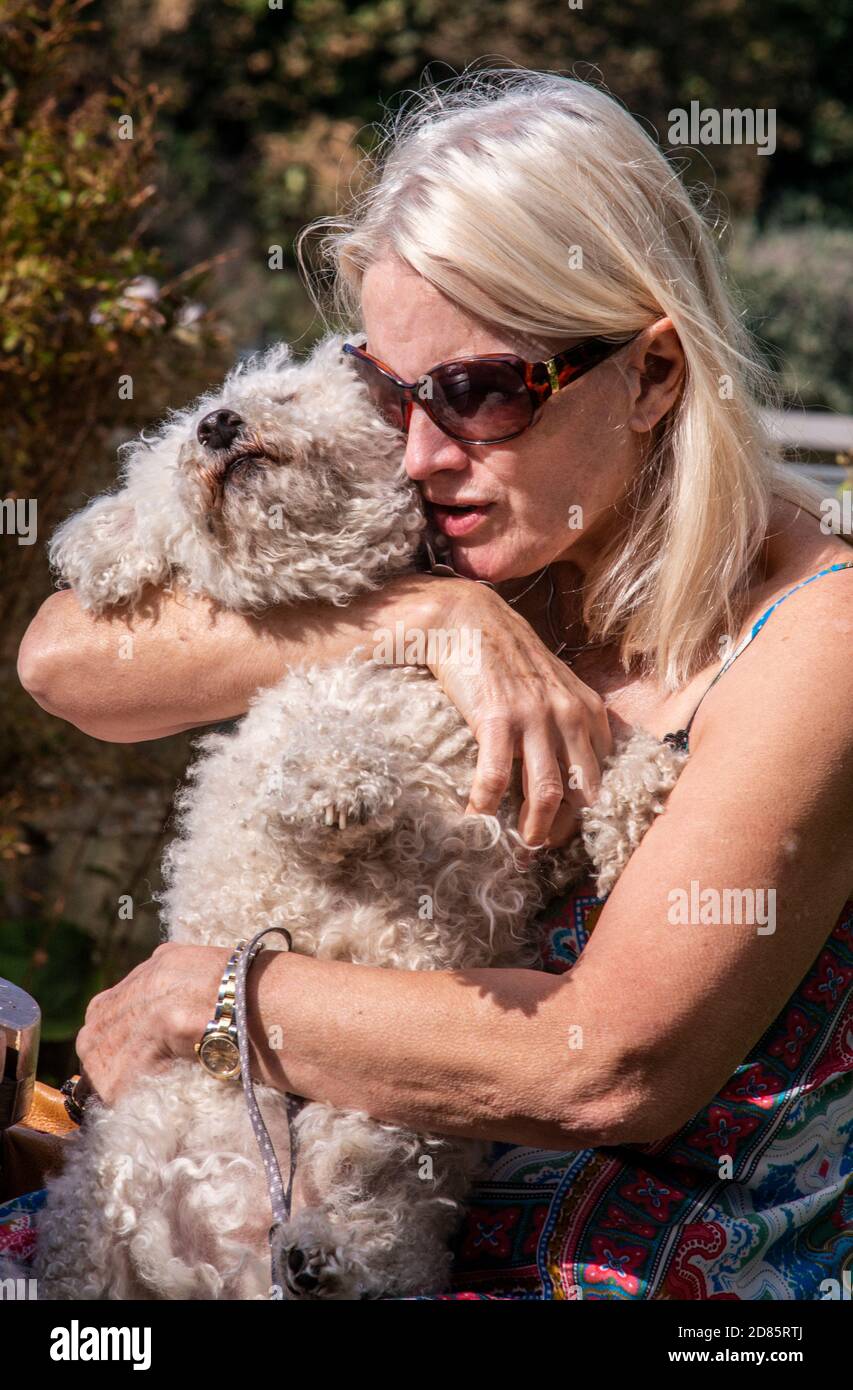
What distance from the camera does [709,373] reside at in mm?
2168

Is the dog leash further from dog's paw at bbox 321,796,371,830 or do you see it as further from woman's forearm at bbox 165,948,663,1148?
dog's paw at bbox 321,796,371,830

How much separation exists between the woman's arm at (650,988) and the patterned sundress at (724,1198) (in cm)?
12

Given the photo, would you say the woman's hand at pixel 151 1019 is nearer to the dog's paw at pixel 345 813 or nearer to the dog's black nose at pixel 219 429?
the dog's paw at pixel 345 813

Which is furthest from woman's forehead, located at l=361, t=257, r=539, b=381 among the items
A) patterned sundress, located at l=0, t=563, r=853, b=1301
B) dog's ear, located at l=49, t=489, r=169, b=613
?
patterned sundress, located at l=0, t=563, r=853, b=1301

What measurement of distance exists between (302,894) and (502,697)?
0.45m

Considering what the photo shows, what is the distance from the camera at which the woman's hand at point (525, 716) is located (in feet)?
6.55

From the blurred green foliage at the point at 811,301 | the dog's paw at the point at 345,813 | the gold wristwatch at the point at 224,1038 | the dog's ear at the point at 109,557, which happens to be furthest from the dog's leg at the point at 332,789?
the blurred green foliage at the point at 811,301

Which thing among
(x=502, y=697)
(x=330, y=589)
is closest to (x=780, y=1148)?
(x=502, y=697)

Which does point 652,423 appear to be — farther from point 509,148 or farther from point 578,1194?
point 578,1194

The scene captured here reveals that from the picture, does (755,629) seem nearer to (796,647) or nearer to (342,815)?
(796,647)

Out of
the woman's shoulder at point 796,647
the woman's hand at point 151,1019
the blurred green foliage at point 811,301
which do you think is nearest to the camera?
the woman's shoulder at point 796,647

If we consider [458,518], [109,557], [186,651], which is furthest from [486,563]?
[109,557]

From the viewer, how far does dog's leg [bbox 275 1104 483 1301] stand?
1.88 meters
